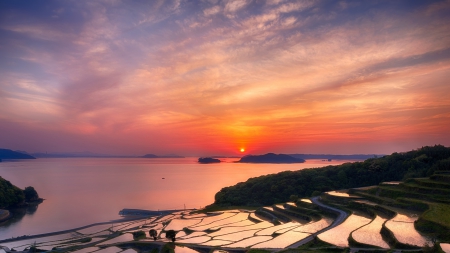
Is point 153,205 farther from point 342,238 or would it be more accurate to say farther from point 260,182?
point 342,238

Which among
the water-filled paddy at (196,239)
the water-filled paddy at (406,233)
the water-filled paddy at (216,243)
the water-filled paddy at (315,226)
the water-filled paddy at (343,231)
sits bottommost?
the water-filled paddy at (196,239)

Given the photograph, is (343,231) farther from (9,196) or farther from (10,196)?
(10,196)

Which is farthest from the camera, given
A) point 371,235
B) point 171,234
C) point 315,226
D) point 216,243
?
point 171,234

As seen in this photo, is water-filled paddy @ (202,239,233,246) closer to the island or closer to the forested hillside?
the forested hillside

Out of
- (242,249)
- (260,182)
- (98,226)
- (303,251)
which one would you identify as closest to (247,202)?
(260,182)

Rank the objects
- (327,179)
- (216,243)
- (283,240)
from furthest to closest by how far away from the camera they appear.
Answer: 1. (327,179)
2. (216,243)
3. (283,240)

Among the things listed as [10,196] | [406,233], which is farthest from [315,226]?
[10,196]

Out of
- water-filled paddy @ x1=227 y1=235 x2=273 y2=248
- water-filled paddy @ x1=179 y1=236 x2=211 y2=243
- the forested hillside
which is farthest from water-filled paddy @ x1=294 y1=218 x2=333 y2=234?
the forested hillside

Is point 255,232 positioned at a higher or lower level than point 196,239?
higher

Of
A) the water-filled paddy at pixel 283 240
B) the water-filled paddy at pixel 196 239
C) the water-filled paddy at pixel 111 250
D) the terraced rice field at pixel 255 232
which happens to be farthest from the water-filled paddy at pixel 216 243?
the water-filled paddy at pixel 111 250

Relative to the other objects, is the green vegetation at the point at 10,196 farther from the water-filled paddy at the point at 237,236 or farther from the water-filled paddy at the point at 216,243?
the water-filled paddy at the point at 216,243
